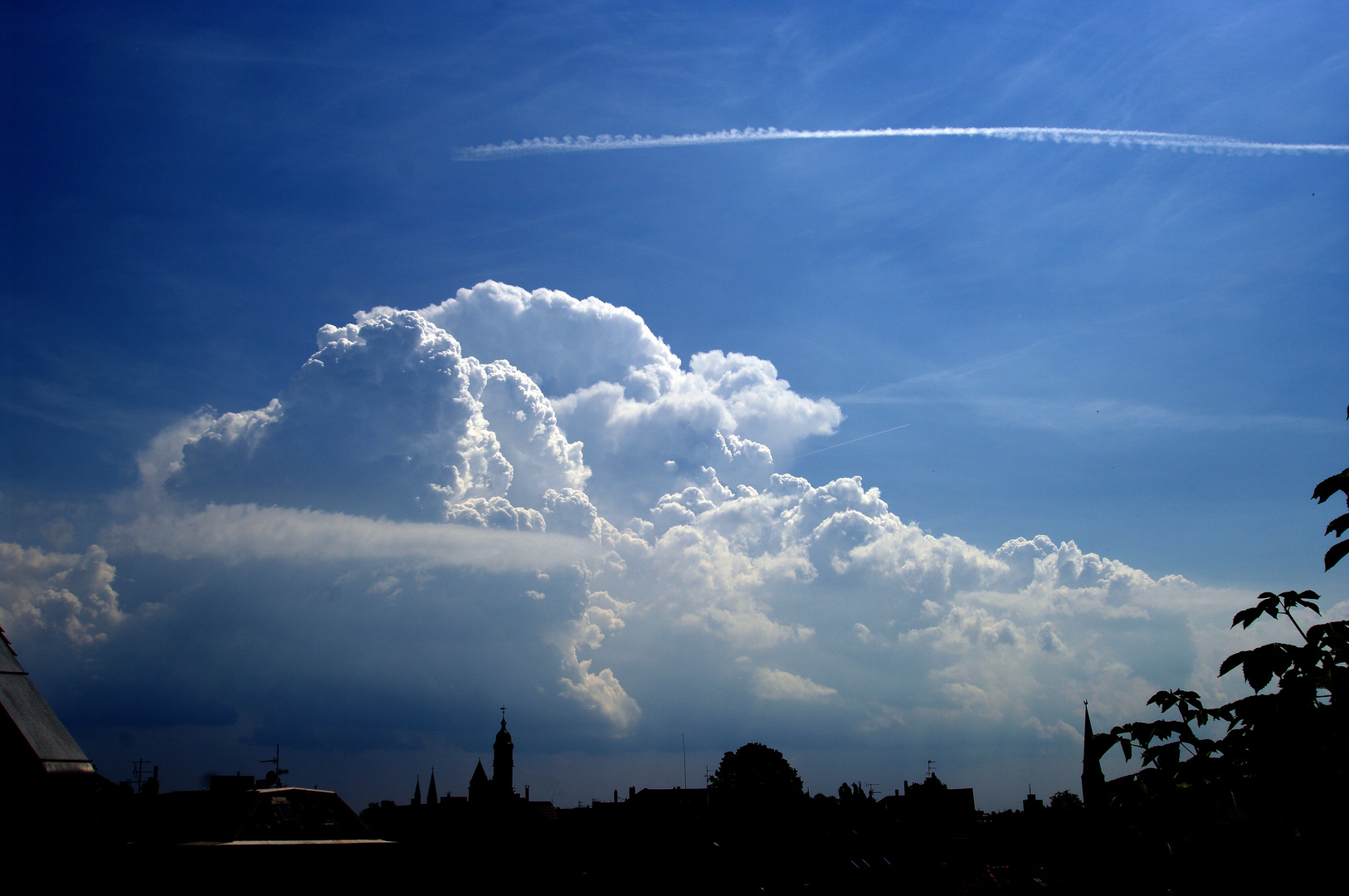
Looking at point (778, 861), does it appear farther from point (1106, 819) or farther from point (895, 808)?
point (1106, 819)

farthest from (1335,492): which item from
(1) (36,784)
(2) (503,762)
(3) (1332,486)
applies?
(2) (503,762)

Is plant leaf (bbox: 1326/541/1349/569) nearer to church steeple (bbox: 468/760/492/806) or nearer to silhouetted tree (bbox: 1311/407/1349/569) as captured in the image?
silhouetted tree (bbox: 1311/407/1349/569)

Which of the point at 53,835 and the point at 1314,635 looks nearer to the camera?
the point at 1314,635

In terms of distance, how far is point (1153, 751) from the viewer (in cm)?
406

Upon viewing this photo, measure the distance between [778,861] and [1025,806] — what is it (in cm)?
6266

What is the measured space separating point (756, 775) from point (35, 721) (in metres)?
101

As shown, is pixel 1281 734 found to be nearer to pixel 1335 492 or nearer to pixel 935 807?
pixel 1335 492

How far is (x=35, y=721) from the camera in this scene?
4.59m

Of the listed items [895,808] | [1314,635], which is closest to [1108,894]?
[1314,635]

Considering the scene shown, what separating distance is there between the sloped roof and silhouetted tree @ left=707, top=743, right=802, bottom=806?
90.0 metres

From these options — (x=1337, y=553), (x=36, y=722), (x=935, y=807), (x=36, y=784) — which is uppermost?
(x=1337, y=553)

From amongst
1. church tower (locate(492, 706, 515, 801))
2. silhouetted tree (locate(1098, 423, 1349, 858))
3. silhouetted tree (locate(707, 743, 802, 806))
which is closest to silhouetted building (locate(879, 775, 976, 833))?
silhouetted tree (locate(707, 743, 802, 806))

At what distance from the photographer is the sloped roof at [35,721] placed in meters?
4.49

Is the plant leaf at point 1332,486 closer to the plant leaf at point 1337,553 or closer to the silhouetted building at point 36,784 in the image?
the plant leaf at point 1337,553
